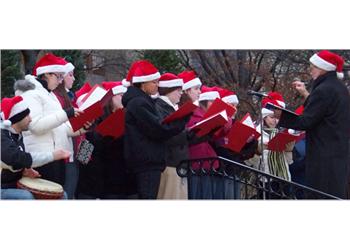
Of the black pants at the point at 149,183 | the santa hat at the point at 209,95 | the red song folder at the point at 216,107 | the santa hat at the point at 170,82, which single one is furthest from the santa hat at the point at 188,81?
the black pants at the point at 149,183

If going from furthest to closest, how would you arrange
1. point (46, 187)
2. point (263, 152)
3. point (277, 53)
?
point (277, 53) < point (263, 152) < point (46, 187)

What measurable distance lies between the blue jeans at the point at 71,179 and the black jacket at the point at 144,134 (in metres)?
0.51

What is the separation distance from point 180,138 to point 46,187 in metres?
1.42

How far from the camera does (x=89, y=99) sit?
814 cm

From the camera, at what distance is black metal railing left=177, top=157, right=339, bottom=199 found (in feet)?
27.2

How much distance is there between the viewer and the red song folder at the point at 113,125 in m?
8.30

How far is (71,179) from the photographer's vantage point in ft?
27.2

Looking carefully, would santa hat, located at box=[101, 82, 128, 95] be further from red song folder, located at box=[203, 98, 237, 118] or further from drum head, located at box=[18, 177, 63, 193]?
drum head, located at box=[18, 177, 63, 193]

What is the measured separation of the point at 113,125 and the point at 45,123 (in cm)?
75

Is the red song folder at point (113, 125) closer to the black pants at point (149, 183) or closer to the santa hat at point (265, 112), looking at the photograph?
the black pants at point (149, 183)

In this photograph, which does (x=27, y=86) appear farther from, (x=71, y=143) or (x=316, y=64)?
(x=316, y=64)

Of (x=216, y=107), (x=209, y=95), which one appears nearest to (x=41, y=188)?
(x=216, y=107)

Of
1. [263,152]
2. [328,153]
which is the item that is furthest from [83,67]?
[328,153]

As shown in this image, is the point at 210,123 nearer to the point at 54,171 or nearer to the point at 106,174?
the point at 106,174
